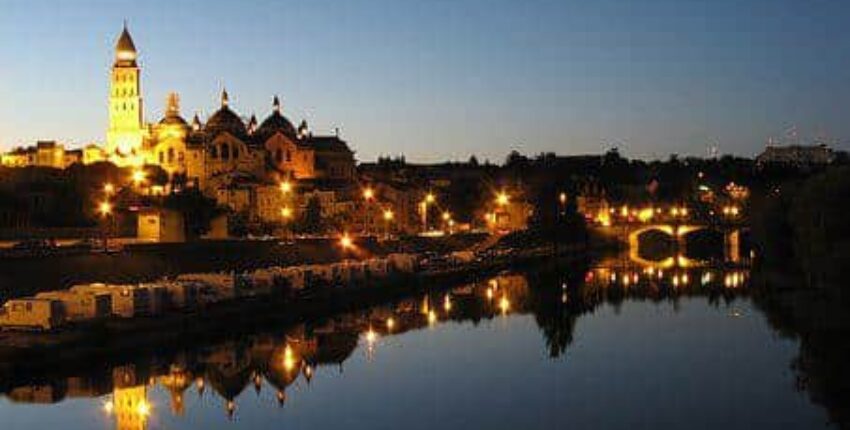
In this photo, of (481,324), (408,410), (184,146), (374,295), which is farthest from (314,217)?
(408,410)

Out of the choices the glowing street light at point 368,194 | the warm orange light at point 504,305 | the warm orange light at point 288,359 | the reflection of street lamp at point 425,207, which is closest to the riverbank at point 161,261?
the warm orange light at point 288,359

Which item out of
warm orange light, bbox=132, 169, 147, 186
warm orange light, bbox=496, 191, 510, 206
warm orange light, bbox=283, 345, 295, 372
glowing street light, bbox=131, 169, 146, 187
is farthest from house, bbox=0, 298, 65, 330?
warm orange light, bbox=496, 191, 510, 206

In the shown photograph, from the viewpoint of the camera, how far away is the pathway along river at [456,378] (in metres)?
25.0

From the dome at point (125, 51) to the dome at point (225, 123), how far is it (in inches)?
294

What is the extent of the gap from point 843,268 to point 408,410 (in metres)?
12.0

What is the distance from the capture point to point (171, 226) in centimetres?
5194

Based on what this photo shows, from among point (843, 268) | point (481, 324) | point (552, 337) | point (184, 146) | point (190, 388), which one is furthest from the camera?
point (184, 146)

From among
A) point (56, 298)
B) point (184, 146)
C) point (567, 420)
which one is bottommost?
point (567, 420)

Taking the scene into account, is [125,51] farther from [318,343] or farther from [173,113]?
[318,343]

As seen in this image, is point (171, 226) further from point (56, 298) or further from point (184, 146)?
point (184, 146)

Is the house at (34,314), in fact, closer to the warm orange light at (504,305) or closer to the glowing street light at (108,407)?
the glowing street light at (108,407)

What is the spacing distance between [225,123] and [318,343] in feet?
171

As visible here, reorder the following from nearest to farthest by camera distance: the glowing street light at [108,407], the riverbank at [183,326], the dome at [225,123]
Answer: the glowing street light at [108,407]
the riverbank at [183,326]
the dome at [225,123]

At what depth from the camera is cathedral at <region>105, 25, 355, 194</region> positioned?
79.7 metres
